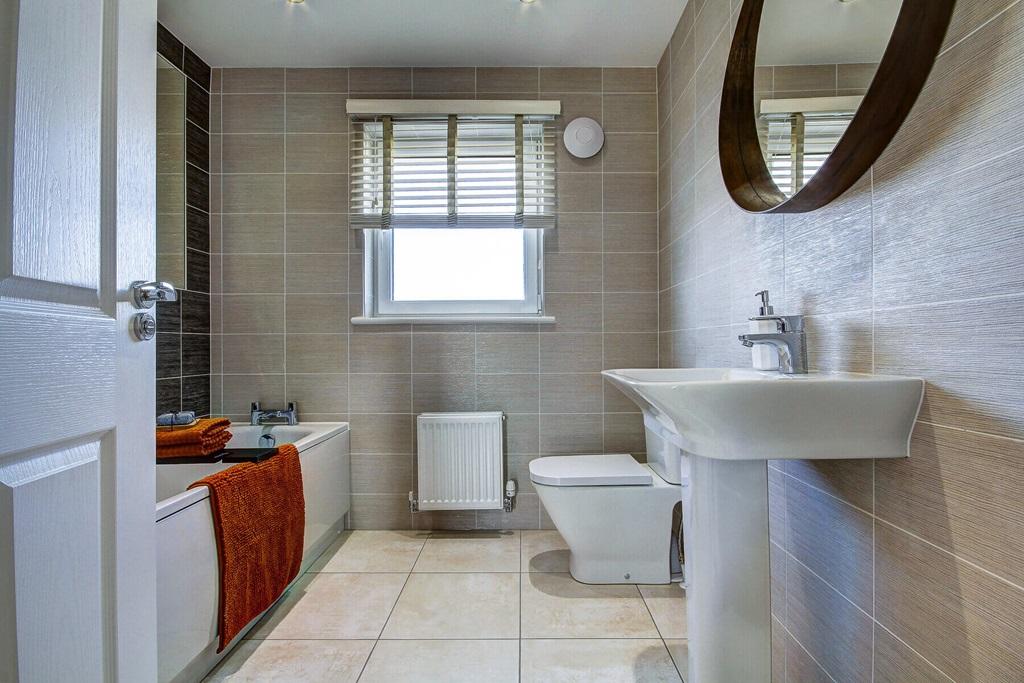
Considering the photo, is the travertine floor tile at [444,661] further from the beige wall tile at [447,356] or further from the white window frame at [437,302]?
the white window frame at [437,302]

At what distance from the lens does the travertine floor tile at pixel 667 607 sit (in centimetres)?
169

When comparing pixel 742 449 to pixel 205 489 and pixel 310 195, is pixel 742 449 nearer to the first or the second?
pixel 205 489

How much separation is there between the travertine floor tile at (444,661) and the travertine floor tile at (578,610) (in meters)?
0.14

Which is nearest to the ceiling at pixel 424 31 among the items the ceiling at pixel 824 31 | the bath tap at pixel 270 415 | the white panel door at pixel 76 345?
the ceiling at pixel 824 31

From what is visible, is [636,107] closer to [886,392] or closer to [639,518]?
[639,518]

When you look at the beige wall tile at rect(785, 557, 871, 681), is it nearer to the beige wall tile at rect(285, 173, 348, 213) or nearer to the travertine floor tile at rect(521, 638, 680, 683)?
the travertine floor tile at rect(521, 638, 680, 683)

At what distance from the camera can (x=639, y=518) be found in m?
1.98

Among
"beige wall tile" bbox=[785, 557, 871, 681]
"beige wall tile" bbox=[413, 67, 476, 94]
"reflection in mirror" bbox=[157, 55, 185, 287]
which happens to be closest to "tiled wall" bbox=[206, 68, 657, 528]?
"beige wall tile" bbox=[413, 67, 476, 94]

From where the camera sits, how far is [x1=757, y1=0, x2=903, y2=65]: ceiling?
0.93 metres

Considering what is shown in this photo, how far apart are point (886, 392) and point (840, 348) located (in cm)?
24

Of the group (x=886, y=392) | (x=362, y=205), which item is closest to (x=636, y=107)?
(x=362, y=205)

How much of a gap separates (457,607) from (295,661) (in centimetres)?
53

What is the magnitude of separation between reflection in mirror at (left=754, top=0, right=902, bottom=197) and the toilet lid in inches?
44.7

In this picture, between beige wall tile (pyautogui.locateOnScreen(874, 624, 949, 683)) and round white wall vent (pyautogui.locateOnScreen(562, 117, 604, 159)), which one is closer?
beige wall tile (pyautogui.locateOnScreen(874, 624, 949, 683))
